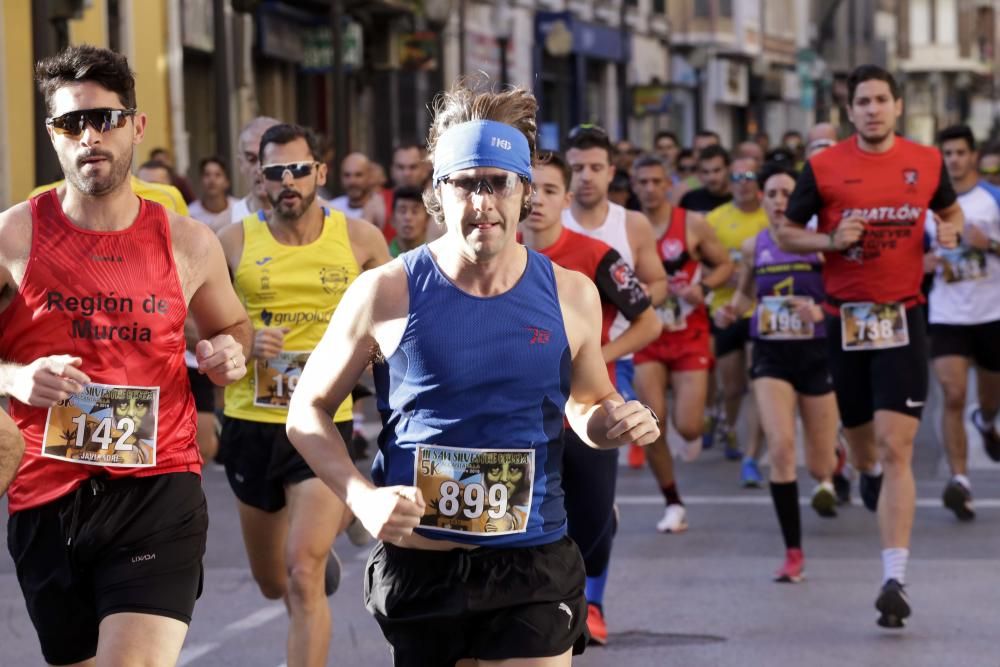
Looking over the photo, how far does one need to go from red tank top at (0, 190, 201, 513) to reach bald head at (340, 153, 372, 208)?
10832 mm

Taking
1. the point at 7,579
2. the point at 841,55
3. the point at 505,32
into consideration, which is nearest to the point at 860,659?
the point at 7,579

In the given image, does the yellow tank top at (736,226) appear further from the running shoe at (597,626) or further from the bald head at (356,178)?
the running shoe at (597,626)

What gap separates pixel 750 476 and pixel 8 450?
8.92m

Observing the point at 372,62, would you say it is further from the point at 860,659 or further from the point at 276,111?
the point at 860,659

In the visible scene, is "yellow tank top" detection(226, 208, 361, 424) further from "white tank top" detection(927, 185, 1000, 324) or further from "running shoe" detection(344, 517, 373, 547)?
"white tank top" detection(927, 185, 1000, 324)

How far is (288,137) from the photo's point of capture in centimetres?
743

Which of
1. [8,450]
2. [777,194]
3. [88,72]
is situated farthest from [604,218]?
[8,450]

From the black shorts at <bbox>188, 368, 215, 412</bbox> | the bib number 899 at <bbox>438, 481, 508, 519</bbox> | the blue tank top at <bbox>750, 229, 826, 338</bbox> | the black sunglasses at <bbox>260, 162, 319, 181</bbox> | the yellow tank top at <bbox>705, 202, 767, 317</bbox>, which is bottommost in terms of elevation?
the black shorts at <bbox>188, 368, 215, 412</bbox>

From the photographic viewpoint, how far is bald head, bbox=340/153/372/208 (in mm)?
16000

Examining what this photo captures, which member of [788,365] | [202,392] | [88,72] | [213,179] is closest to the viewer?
[88,72]

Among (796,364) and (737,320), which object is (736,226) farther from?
(796,364)

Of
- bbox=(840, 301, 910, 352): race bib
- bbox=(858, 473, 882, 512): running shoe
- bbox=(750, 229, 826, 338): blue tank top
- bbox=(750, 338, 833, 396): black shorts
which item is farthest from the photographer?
bbox=(750, 229, 826, 338): blue tank top

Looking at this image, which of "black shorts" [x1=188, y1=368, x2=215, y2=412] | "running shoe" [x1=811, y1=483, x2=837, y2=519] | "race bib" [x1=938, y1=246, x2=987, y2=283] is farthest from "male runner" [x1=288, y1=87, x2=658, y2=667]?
"race bib" [x1=938, y1=246, x2=987, y2=283]

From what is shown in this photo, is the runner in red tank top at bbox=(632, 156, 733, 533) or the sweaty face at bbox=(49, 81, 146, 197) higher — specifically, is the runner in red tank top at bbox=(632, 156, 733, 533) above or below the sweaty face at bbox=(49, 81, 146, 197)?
below
